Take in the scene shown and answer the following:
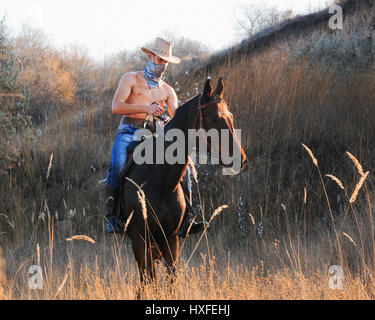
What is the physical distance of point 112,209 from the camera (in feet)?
17.7

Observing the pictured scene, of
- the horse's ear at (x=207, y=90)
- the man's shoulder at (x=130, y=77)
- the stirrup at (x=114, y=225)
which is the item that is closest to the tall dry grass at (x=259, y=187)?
the stirrup at (x=114, y=225)

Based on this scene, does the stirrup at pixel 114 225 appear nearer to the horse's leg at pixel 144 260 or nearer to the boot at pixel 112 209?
the boot at pixel 112 209

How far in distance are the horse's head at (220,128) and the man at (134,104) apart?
31.2 inches

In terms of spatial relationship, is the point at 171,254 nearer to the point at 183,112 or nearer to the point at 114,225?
the point at 114,225

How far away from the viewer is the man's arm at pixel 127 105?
17.3 ft

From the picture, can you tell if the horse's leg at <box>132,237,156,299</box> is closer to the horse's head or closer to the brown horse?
the brown horse

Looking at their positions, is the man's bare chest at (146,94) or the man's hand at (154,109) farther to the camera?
the man's bare chest at (146,94)

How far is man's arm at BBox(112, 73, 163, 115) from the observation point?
5.26m

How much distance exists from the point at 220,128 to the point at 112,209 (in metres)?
1.64

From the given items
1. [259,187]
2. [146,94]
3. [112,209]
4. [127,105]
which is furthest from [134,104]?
[259,187]

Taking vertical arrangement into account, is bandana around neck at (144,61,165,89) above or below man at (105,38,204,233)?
above

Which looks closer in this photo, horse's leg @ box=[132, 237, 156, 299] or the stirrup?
horse's leg @ box=[132, 237, 156, 299]

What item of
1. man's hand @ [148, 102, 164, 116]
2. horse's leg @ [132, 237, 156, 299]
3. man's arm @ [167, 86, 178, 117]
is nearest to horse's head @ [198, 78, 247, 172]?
man's hand @ [148, 102, 164, 116]

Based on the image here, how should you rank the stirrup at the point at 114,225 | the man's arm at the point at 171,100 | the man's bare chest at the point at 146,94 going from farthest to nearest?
the man's arm at the point at 171,100 < the man's bare chest at the point at 146,94 < the stirrup at the point at 114,225
